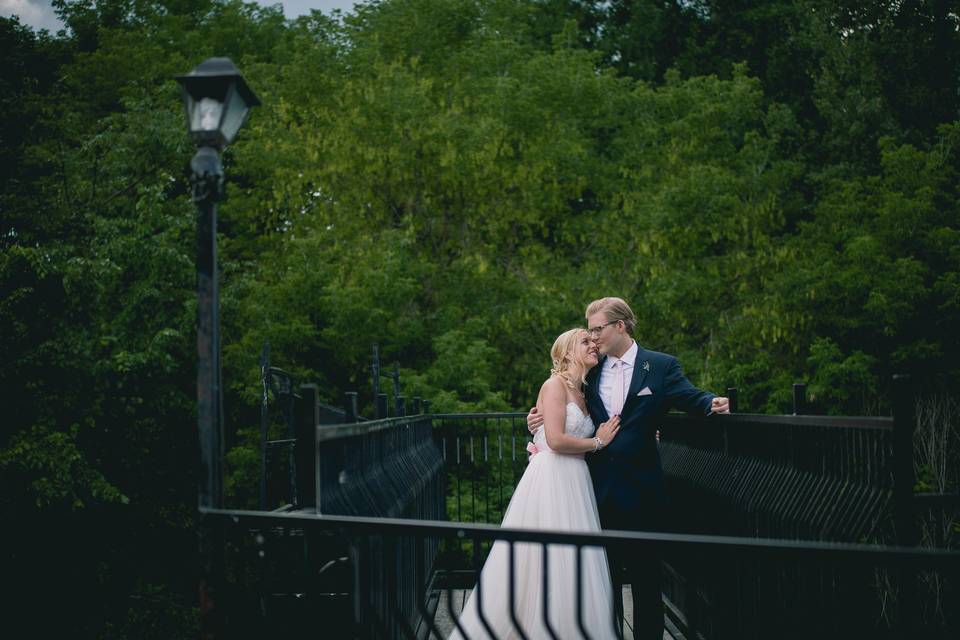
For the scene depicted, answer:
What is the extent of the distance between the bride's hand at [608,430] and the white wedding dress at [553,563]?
Answer: 23 cm

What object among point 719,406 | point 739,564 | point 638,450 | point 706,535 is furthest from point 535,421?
point 739,564

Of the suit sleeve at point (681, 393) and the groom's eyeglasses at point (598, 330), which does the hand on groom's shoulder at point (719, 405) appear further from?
the groom's eyeglasses at point (598, 330)

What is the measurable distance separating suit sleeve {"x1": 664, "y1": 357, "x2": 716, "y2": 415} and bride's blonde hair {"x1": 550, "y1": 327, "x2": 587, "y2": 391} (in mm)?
511

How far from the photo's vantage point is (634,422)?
5.80 meters

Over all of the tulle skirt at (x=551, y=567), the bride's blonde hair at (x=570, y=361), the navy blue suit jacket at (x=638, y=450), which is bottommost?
the tulle skirt at (x=551, y=567)

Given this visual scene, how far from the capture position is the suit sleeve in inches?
234

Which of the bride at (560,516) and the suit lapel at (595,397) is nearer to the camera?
the bride at (560,516)

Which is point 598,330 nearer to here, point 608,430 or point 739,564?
point 608,430

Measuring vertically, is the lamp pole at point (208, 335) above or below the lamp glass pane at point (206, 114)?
below

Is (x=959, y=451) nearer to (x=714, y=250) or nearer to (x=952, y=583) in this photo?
(x=714, y=250)

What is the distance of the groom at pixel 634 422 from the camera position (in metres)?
5.53

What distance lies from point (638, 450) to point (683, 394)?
0.49 metres

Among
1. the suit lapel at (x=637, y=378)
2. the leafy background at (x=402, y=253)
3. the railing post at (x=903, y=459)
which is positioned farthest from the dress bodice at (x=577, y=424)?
the leafy background at (x=402, y=253)

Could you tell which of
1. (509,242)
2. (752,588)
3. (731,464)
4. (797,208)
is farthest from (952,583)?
(797,208)
